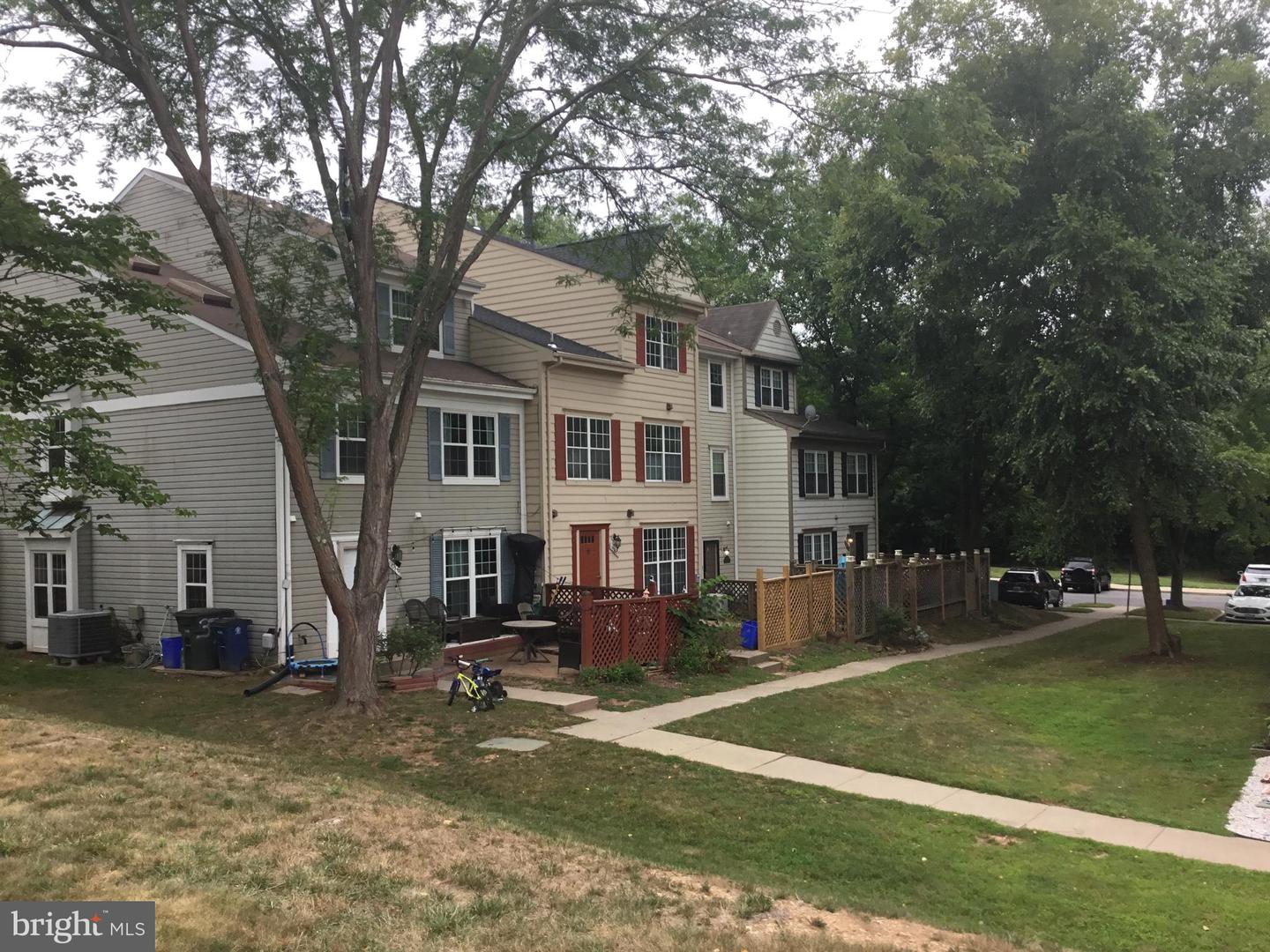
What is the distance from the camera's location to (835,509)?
99.5 feet

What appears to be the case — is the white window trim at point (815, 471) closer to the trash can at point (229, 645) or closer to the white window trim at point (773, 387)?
the white window trim at point (773, 387)

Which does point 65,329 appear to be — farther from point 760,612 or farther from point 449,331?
point 760,612

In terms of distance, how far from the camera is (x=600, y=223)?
49.8ft

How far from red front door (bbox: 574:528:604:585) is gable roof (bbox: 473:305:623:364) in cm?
411

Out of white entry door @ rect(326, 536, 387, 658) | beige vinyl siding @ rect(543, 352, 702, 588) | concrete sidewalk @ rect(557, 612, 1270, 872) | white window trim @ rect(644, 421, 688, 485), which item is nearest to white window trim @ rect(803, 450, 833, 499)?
beige vinyl siding @ rect(543, 352, 702, 588)

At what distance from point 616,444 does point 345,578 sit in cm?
853

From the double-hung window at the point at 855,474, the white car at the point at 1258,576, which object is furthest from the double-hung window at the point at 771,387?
the white car at the point at 1258,576

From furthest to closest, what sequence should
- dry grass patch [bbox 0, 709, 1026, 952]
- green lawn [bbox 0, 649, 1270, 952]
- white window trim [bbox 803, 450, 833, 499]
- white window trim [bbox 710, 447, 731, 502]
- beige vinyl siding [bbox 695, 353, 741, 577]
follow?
1. white window trim [bbox 803, 450, 833, 499]
2. white window trim [bbox 710, 447, 731, 502]
3. beige vinyl siding [bbox 695, 353, 741, 577]
4. green lawn [bbox 0, 649, 1270, 952]
5. dry grass patch [bbox 0, 709, 1026, 952]

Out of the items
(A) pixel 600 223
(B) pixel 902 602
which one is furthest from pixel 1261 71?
(A) pixel 600 223

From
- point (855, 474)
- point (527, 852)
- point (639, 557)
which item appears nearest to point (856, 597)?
point (639, 557)

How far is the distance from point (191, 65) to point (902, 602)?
62.6ft

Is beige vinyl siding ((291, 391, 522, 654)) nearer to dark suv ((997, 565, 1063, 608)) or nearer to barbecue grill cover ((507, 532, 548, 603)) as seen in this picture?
barbecue grill cover ((507, 532, 548, 603))

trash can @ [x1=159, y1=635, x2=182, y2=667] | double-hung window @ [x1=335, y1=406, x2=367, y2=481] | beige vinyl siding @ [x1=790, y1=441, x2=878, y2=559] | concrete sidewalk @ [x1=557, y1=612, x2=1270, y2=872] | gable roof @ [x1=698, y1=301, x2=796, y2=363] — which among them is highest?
gable roof @ [x1=698, y1=301, x2=796, y2=363]

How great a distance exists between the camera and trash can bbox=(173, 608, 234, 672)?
15375 millimetres
